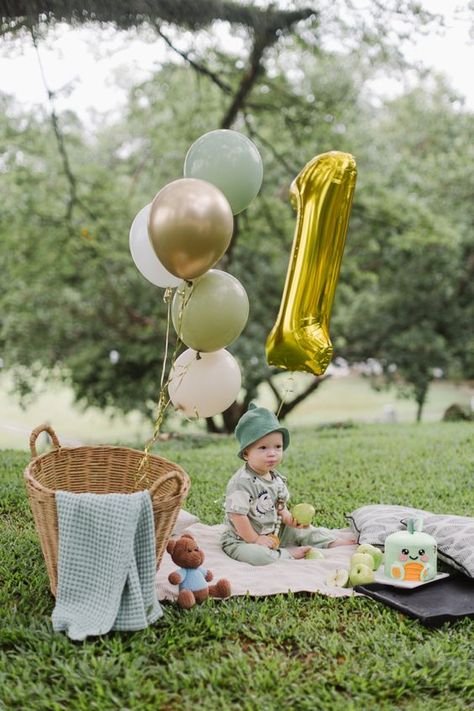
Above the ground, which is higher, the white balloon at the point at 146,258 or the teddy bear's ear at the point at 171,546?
the white balloon at the point at 146,258

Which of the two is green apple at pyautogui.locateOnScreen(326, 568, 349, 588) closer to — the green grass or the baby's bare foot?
the green grass

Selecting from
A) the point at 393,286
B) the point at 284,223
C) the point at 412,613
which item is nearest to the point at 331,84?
the point at 284,223

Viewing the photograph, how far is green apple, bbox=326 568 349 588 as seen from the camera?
284 cm

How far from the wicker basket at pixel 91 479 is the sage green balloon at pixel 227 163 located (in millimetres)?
1162

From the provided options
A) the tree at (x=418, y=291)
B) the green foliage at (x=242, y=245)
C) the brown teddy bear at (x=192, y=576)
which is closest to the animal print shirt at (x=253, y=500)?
the brown teddy bear at (x=192, y=576)

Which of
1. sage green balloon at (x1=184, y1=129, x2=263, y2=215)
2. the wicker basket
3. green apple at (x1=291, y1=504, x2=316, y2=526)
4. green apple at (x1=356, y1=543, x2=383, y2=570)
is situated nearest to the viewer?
the wicker basket

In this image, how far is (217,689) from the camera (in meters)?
2.06

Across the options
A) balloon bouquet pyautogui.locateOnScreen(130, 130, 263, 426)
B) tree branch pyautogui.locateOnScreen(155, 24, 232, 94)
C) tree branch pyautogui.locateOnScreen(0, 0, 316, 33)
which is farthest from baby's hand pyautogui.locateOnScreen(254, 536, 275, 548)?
tree branch pyautogui.locateOnScreen(155, 24, 232, 94)

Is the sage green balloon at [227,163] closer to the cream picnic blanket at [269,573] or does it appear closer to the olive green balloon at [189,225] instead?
the olive green balloon at [189,225]

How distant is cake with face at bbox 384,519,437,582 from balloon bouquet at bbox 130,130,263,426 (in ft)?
3.03

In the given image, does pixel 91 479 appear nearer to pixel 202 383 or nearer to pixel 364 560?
pixel 202 383

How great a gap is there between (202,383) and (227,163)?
3.02 ft

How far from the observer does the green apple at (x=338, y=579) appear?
284 cm

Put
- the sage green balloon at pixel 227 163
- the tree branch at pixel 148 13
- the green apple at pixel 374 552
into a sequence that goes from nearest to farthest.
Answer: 1. the sage green balloon at pixel 227 163
2. the green apple at pixel 374 552
3. the tree branch at pixel 148 13
